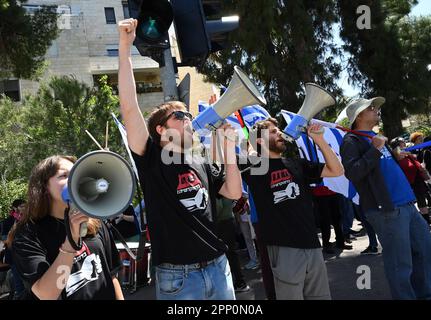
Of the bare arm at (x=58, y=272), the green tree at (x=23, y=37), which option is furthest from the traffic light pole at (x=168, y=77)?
the green tree at (x=23, y=37)

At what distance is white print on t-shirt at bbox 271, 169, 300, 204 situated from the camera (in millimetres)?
3412

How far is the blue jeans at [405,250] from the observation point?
3.60m

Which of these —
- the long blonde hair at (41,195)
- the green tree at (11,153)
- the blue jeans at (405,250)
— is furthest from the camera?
the green tree at (11,153)

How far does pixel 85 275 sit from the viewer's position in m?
2.21

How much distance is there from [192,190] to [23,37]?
30.2 ft

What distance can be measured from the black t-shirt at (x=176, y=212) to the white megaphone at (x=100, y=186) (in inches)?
10.6

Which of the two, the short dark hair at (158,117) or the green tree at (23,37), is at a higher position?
the green tree at (23,37)

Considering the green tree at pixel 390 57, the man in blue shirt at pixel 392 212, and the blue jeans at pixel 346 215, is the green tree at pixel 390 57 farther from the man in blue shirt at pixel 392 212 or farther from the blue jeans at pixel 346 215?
the man in blue shirt at pixel 392 212

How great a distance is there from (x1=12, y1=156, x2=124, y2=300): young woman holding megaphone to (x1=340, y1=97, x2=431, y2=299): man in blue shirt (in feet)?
7.31

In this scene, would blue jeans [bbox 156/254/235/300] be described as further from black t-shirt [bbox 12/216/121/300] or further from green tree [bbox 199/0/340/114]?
green tree [bbox 199/0/340/114]

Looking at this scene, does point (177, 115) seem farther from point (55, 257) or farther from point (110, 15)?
point (110, 15)

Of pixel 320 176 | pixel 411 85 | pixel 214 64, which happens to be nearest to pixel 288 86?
pixel 214 64
